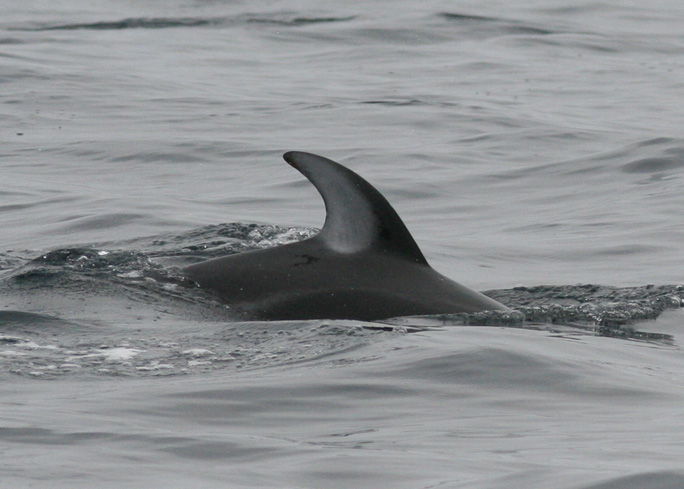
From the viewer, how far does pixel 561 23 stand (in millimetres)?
32344

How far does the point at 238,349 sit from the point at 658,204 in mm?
7816

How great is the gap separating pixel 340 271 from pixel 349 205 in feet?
1.43

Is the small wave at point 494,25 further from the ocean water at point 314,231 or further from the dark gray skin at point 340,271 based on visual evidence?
the dark gray skin at point 340,271

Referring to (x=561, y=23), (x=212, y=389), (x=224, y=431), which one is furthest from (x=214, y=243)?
(x=561, y=23)

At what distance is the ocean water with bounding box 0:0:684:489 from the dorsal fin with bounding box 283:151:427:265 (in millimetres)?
546

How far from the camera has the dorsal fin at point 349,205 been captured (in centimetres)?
798

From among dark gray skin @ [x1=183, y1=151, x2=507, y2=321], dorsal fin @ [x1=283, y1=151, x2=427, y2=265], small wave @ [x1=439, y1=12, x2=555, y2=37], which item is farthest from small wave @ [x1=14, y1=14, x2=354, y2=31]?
dorsal fin @ [x1=283, y1=151, x2=427, y2=265]

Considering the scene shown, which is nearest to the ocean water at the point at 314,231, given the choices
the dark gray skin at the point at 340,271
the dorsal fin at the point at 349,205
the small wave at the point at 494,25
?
the dark gray skin at the point at 340,271

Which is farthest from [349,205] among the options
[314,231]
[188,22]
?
[188,22]

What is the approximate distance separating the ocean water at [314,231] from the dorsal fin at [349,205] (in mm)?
546

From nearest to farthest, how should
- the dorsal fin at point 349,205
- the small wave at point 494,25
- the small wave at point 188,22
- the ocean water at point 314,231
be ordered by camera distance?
the ocean water at point 314,231 < the dorsal fin at point 349,205 < the small wave at point 494,25 < the small wave at point 188,22

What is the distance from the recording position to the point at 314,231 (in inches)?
458

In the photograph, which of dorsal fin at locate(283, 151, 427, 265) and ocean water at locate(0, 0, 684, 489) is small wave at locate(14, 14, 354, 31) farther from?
dorsal fin at locate(283, 151, 427, 265)

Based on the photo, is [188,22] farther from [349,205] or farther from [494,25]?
[349,205]
